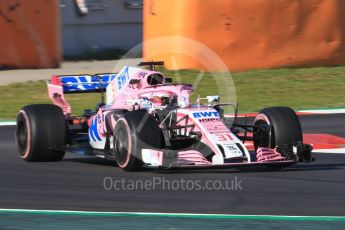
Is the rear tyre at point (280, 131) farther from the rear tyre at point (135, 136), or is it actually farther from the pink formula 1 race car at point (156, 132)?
the rear tyre at point (135, 136)

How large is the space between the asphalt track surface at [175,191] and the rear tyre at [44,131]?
0.15m

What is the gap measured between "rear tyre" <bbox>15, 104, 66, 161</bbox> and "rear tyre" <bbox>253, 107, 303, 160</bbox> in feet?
7.44

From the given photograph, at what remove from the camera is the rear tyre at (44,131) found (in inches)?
427

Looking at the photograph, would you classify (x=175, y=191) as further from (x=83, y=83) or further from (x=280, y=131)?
(x=83, y=83)

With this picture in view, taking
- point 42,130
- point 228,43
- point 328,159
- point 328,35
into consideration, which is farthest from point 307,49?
point 42,130

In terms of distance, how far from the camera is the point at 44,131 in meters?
10.9

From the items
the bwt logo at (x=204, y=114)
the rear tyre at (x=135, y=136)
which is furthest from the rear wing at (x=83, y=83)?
the bwt logo at (x=204, y=114)

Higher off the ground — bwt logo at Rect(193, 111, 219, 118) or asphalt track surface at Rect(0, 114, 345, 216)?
bwt logo at Rect(193, 111, 219, 118)

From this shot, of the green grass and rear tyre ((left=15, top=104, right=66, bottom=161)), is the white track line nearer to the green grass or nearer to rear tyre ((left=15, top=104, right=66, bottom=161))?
rear tyre ((left=15, top=104, right=66, bottom=161))

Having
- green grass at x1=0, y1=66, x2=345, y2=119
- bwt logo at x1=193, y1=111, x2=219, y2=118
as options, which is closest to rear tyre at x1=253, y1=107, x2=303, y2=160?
bwt logo at x1=193, y1=111, x2=219, y2=118

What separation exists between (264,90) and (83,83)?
8602 mm

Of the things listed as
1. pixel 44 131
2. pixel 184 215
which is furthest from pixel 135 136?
pixel 184 215

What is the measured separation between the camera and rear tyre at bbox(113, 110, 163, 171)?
9.74 metres

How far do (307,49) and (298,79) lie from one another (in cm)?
112
